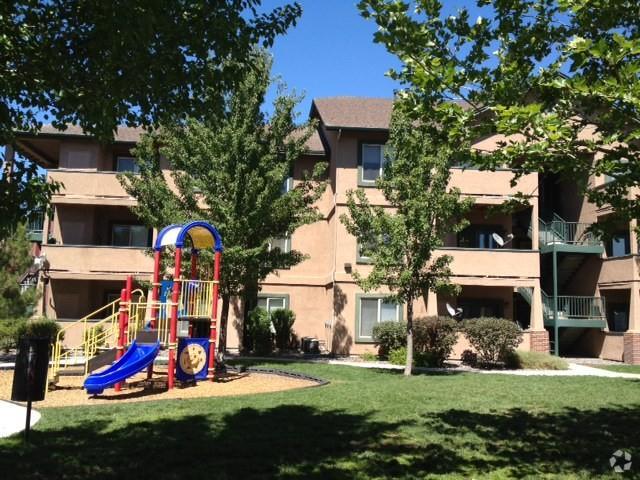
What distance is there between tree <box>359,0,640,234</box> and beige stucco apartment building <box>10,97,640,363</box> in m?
13.8

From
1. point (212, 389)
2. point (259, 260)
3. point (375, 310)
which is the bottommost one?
point (212, 389)

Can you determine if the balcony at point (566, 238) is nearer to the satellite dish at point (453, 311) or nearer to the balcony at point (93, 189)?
the satellite dish at point (453, 311)

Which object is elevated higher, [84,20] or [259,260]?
[84,20]

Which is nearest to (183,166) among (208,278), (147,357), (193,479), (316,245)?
(208,278)

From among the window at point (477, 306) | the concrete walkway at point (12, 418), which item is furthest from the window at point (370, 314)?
the concrete walkway at point (12, 418)

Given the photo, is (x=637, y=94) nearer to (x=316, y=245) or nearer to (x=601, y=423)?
(x=601, y=423)

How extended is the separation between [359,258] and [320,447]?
15732mm

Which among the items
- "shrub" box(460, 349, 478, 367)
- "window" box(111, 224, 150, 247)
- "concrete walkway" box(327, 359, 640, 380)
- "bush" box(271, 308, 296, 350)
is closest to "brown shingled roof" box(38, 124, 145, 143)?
"window" box(111, 224, 150, 247)

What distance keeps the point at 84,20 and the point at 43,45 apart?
495 mm

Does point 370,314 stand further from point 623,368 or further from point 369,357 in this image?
point 623,368

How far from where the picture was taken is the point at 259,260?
17.2m

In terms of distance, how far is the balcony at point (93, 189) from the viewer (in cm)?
2345

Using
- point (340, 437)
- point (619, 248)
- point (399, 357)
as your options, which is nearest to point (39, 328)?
point (399, 357)

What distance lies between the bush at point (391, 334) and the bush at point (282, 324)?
3.88m
